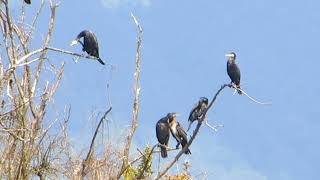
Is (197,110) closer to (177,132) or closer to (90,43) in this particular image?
(177,132)

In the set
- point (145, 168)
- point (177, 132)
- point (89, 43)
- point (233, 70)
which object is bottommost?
point (145, 168)

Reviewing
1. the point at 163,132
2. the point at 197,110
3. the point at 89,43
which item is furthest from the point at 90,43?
the point at 197,110

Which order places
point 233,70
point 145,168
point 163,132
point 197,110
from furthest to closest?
point 233,70 < point 197,110 < point 163,132 < point 145,168

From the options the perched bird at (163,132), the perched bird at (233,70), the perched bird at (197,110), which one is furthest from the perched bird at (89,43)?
the perched bird at (233,70)

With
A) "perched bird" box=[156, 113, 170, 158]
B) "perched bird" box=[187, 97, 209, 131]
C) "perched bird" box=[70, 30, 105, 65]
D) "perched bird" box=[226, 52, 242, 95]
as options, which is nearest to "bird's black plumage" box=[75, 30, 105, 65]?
"perched bird" box=[70, 30, 105, 65]

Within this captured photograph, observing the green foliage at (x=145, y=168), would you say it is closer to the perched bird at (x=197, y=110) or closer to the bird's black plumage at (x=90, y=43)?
the perched bird at (x=197, y=110)

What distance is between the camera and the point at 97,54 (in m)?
8.73

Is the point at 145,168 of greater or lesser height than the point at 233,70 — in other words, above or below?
below

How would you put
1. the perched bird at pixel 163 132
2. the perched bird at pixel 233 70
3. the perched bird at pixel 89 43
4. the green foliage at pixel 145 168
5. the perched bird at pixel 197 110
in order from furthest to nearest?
the perched bird at pixel 233 70, the perched bird at pixel 197 110, the perched bird at pixel 163 132, the perched bird at pixel 89 43, the green foliage at pixel 145 168

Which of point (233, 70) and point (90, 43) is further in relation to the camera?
point (233, 70)

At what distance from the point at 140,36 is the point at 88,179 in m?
1.78

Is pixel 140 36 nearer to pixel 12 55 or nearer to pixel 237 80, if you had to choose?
pixel 12 55

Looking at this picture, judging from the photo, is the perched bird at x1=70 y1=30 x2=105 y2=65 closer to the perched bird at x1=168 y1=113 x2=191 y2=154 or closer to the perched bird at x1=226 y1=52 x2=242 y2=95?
the perched bird at x1=168 y1=113 x2=191 y2=154

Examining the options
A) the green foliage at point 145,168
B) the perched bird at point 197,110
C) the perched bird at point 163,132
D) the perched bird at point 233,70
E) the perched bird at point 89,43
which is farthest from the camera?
the perched bird at point 233,70
